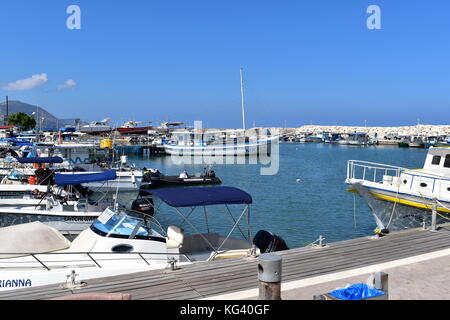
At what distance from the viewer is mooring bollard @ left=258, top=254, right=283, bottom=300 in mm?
5871

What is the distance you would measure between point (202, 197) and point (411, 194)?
38.3 ft

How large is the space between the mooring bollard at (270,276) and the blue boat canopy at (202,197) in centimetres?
546

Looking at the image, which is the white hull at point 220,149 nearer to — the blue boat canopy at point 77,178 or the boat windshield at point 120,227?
the blue boat canopy at point 77,178

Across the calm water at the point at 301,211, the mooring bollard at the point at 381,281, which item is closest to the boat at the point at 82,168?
the calm water at the point at 301,211

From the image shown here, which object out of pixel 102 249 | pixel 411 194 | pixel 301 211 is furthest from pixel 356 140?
pixel 102 249

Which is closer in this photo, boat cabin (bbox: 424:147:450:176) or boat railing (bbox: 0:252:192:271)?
boat railing (bbox: 0:252:192:271)

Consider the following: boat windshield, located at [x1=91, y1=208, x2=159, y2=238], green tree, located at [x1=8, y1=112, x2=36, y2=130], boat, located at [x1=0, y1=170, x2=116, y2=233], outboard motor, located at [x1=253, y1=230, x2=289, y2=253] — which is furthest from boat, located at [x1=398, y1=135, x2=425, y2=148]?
boat windshield, located at [x1=91, y1=208, x2=159, y2=238]

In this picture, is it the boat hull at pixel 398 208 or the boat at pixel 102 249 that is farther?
the boat hull at pixel 398 208

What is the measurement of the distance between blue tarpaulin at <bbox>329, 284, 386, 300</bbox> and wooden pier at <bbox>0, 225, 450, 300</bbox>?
231 centimetres

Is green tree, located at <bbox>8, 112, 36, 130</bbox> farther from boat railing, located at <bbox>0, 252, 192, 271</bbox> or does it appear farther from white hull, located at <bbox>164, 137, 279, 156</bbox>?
boat railing, located at <bbox>0, 252, 192, 271</bbox>

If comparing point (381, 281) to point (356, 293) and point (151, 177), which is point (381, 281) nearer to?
point (356, 293)

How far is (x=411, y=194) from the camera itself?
1953 cm

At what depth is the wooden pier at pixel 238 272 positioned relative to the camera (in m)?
7.68
